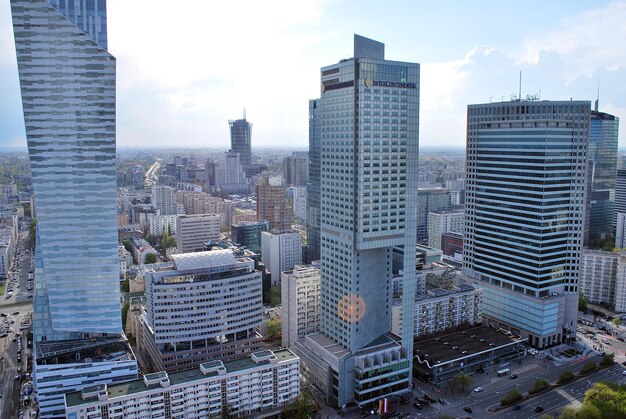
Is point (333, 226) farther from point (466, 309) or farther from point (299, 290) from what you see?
point (466, 309)

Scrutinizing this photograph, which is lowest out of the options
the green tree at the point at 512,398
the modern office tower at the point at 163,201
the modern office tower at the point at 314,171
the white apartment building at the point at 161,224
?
the green tree at the point at 512,398

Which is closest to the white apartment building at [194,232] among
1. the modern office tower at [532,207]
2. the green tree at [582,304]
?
the modern office tower at [532,207]

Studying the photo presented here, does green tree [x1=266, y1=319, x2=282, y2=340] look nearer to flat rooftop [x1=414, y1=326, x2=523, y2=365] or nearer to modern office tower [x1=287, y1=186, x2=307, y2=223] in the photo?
flat rooftop [x1=414, y1=326, x2=523, y2=365]

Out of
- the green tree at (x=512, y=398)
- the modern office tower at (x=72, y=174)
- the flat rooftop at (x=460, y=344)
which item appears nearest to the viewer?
the green tree at (x=512, y=398)

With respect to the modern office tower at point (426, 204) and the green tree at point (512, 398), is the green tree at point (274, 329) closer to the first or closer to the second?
the green tree at point (512, 398)

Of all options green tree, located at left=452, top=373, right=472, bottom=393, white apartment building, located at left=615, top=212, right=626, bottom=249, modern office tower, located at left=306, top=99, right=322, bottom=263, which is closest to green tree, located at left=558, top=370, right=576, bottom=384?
green tree, located at left=452, top=373, right=472, bottom=393

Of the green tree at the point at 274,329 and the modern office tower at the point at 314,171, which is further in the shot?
the modern office tower at the point at 314,171
